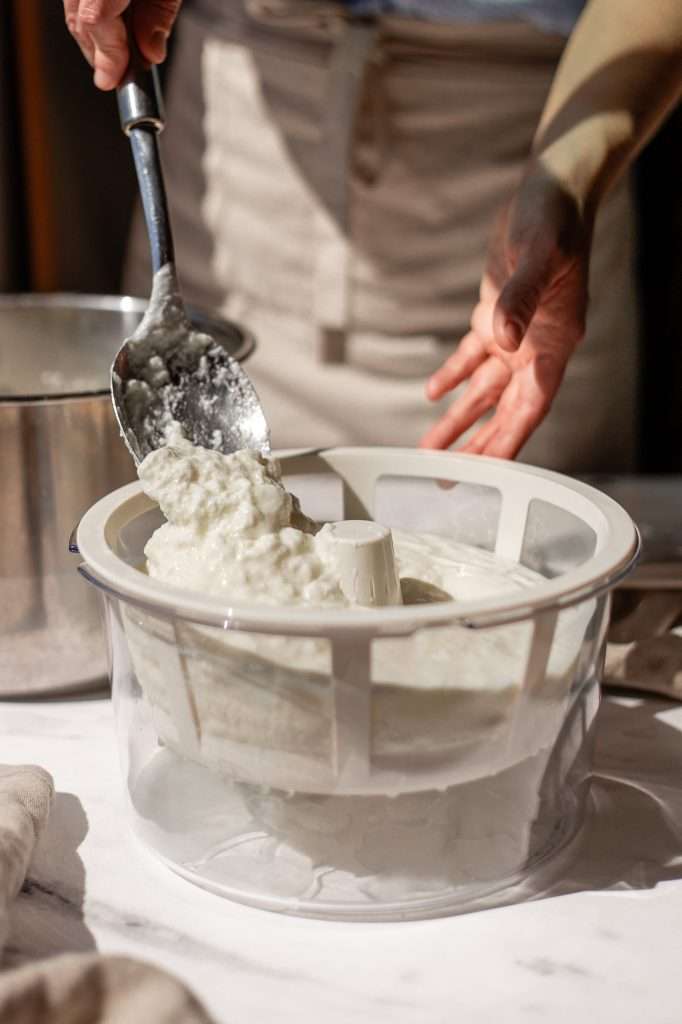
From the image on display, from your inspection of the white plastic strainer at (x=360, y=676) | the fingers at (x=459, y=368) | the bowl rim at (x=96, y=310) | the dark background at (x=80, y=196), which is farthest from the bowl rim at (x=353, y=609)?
the dark background at (x=80, y=196)

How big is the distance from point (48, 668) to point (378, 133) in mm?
640

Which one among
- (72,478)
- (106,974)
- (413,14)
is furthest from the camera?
(413,14)

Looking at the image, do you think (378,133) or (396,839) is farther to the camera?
(378,133)

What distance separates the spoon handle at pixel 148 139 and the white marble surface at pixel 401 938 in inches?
12.4

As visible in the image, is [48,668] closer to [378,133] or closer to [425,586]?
[425,586]

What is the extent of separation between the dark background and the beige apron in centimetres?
25

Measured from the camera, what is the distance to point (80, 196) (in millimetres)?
1582

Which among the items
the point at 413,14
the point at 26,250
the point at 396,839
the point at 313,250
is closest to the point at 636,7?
the point at 413,14

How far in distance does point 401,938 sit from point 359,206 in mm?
800

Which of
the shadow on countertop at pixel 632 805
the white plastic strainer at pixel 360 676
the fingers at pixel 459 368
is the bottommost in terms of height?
the shadow on countertop at pixel 632 805

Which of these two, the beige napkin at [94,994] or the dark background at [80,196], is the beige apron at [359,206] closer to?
the dark background at [80,196]

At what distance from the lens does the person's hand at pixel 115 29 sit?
2.17 ft

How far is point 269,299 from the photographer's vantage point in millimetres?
1194

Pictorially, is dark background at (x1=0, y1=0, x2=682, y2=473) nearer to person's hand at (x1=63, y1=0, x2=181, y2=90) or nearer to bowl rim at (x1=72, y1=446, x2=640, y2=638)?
person's hand at (x1=63, y1=0, x2=181, y2=90)
